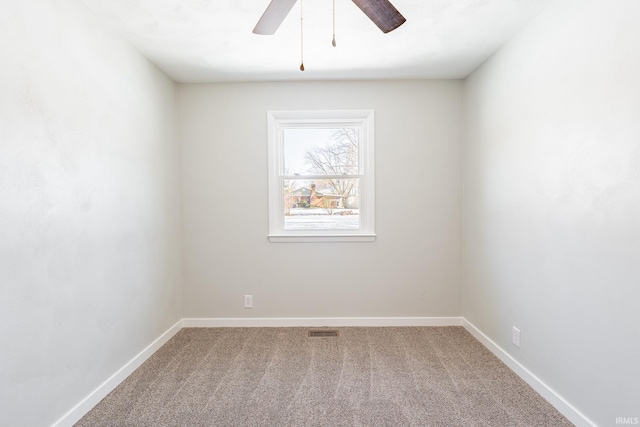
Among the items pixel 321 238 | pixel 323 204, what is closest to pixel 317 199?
pixel 323 204

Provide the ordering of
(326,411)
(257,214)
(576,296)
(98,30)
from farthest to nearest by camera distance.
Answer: (257,214) → (98,30) → (326,411) → (576,296)

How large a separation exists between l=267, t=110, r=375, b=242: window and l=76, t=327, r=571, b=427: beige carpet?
1.10 m

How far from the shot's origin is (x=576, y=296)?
1852 mm

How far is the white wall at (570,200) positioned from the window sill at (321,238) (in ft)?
3.74

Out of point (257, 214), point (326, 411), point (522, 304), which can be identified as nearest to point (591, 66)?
point (522, 304)

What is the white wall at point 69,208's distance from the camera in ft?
5.07

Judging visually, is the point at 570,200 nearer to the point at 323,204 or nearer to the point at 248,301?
the point at 323,204

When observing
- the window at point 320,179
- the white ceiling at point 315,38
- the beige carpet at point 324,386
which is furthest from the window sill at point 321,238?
the white ceiling at point 315,38

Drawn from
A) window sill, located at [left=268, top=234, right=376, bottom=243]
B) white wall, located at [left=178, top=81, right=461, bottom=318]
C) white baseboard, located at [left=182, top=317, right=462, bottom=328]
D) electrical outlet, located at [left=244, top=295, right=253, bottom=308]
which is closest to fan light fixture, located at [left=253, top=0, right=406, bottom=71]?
white wall, located at [left=178, top=81, right=461, bottom=318]

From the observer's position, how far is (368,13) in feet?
4.94

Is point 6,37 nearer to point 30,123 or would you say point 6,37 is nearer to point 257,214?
point 30,123

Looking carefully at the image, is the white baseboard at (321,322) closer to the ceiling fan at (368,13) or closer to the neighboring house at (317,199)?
the neighboring house at (317,199)

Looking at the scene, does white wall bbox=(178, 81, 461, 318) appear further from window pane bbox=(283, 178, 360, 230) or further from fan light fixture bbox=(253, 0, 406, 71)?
fan light fixture bbox=(253, 0, 406, 71)

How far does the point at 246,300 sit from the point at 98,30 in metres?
2.53
